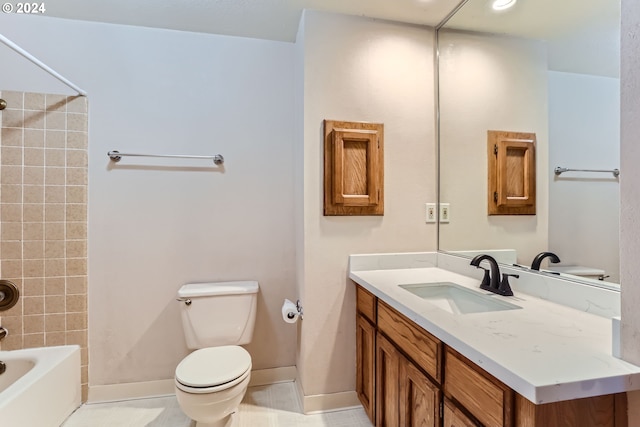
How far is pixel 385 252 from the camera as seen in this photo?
182 cm

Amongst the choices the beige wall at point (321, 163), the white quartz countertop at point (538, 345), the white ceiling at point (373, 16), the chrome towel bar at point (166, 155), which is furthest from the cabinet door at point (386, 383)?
the chrome towel bar at point (166, 155)

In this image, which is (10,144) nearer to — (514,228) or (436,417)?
(436,417)

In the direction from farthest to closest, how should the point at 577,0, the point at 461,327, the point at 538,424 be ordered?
the point at 577,0
the point at 461,327
the point at 538,424

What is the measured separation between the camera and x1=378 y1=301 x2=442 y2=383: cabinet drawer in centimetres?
100

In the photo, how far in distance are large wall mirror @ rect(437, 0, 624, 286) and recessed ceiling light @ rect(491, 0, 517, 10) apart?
0.02 metres

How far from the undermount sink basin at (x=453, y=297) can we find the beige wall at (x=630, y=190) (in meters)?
0.55

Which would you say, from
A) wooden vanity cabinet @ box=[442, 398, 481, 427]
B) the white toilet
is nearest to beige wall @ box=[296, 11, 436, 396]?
the white toilet

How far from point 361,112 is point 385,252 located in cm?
85

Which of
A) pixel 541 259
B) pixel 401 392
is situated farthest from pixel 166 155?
pixel 541 259

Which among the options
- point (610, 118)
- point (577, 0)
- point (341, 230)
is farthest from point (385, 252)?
point (577, 0)

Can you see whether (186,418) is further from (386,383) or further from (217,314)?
(386,383)

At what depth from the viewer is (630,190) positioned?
72cm

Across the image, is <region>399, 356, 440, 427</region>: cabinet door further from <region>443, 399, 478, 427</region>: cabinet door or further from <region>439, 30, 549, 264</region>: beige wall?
<region>439, 30, 549, 264</region>: beige wall

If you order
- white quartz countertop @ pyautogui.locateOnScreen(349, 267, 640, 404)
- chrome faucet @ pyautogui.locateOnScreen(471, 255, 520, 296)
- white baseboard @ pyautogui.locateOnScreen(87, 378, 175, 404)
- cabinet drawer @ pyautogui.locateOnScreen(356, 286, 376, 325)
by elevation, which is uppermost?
chrome faucet @ pyautogui.locateOnScreen(471, 255, 520, 296)
